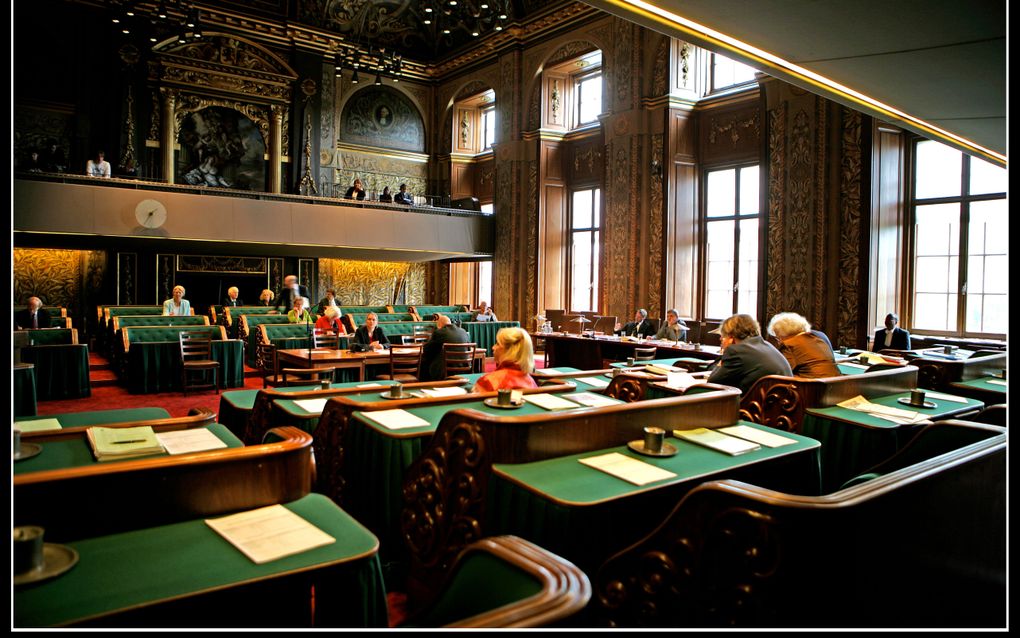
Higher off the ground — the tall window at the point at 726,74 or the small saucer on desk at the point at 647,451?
the tall window at the point at 726,74

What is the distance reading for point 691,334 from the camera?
1111 centimetres

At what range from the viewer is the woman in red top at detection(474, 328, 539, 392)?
3.96 metres

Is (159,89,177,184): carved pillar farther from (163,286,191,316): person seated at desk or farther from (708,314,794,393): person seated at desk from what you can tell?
(708,314,794,393): person seated at desk

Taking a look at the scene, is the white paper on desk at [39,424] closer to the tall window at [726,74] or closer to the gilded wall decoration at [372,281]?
the tall window at [726,74]

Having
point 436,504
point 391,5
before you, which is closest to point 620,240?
point 391,5

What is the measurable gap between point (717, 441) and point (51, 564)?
242 cm

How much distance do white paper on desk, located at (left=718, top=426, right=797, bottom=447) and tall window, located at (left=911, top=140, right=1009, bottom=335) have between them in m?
8.01

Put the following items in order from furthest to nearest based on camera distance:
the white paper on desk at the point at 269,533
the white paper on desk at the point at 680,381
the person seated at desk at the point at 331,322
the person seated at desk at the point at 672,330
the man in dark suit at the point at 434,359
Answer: the person seated at desk at the point at 331,322
the person seated at desk at the point at 672,330
the man in dark suit at the point at 434,359
the white paper on desk at the point at 680,381
the white paper on desk at the point at 269,533

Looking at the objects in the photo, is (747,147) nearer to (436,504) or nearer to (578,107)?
(578,107)

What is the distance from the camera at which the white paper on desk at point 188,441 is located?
7.54 ft

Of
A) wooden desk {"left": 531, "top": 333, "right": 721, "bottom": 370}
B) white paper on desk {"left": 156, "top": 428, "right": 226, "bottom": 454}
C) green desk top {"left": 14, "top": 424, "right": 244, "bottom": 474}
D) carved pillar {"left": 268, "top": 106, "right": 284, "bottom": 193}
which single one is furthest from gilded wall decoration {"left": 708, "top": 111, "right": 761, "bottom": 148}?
green desk top {"left": 14, "top": 424, "right": 244, "bottom": 474}

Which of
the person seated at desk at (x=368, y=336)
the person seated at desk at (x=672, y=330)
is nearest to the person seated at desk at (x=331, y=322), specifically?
the person seated at desk at (x=368, y=336)

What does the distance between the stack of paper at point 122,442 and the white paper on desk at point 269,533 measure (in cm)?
63

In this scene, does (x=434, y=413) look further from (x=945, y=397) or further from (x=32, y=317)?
(x=32, y=317)
